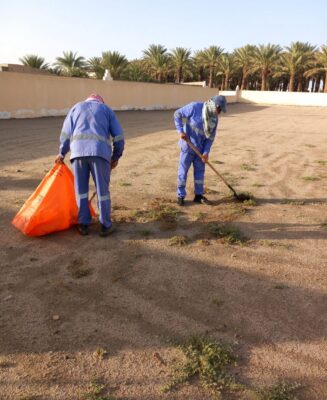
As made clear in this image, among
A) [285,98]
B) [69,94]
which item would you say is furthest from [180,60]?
[69,94]

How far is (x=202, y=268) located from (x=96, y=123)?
1763mm

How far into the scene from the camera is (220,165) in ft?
27.9

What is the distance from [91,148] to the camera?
4.03m

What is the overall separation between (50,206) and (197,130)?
2.28 metres

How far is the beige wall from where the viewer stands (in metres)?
15.3

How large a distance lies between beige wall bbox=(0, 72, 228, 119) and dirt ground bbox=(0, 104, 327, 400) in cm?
1030

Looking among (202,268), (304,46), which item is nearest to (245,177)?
(202,268)

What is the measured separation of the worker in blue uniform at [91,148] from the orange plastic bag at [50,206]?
0.15 meters

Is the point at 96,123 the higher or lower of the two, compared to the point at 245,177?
higher

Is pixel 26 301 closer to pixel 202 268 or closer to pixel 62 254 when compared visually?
pixel 62 254

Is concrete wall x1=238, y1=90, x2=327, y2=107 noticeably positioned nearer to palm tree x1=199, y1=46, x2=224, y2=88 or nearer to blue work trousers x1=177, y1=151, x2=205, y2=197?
palm tree x1=199, y1=46, x2=224, y2=88

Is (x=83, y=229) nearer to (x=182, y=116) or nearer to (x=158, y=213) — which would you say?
(x=158, y=213)

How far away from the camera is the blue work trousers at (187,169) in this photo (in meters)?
5.58

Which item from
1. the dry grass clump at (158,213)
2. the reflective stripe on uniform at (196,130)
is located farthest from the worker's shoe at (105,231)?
the reflective stripe on uniform at (196,130)
